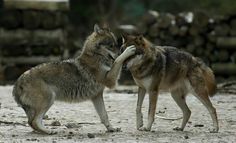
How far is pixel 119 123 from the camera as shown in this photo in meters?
10.2

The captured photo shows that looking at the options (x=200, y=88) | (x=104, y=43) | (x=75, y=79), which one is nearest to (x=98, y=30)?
(x=104, y=43)

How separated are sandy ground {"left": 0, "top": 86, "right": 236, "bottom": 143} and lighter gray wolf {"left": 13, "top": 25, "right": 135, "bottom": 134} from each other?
35 centimetres

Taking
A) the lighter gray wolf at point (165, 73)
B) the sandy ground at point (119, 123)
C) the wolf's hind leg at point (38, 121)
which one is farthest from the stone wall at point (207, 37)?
the wolf's hind leg at point (38, 121)

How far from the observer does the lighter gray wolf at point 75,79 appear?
8961 millimetres

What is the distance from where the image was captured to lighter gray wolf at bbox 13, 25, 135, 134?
29.4 ft

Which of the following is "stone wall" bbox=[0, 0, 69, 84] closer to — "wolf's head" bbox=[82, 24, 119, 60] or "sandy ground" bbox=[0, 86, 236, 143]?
"sandy ground" bbox=[0, 86, 236, 143]

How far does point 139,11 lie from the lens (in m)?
35.8

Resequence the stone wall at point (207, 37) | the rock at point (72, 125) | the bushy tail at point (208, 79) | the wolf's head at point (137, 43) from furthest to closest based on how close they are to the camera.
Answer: the stone wall at point (207, 37), the rock at point (72, 125), the bushy tail at point (208, 79), the wolf's head at point (137, 43)

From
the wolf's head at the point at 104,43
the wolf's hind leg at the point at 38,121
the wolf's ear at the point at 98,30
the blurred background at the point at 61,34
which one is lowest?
the blurred background at the point at 61,34

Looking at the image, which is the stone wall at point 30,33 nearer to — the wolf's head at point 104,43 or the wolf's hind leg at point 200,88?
the wolf's head at point 104,43

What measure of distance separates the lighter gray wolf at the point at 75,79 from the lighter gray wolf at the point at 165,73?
0.19 m

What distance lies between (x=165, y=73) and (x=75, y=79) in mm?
1214

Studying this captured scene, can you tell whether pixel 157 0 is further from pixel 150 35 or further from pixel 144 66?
pixel 144 66

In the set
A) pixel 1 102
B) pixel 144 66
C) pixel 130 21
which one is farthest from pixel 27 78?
pixel 130 21
